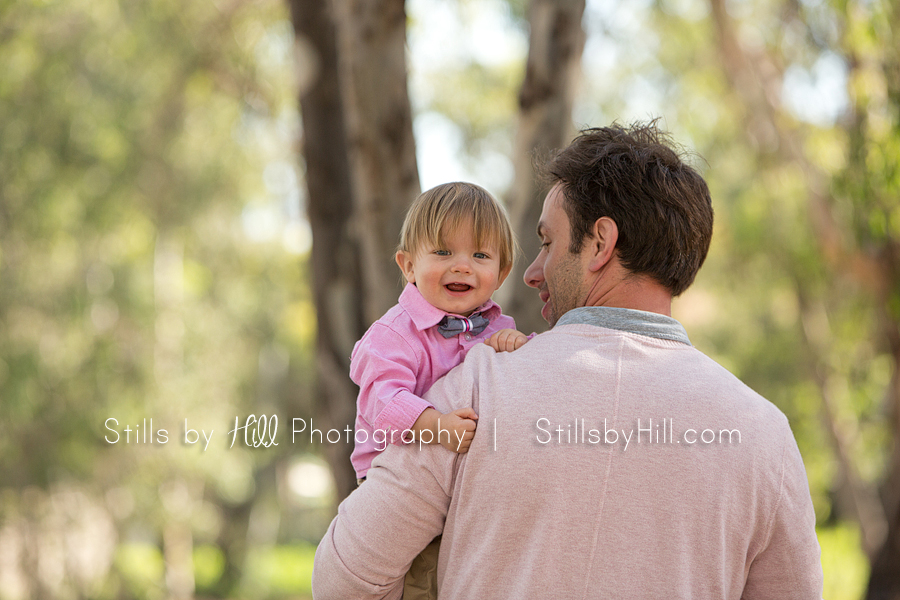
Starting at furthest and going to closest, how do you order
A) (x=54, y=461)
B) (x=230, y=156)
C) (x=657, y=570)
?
(x=230, y=156)
(x=54, y=461)
(x=657, y=570)

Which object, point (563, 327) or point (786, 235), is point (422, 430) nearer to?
point (563, 327)

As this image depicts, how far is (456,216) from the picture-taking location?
1628 millimetres

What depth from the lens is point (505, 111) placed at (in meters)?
12.2

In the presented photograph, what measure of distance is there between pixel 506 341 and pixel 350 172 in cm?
247

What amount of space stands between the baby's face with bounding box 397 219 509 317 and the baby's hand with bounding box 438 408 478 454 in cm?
38

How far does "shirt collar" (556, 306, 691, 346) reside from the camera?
54.6 inches

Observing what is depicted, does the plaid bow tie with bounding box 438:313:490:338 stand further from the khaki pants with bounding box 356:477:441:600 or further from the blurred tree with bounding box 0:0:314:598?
the blurred tree with bounding box 0:0:314:598

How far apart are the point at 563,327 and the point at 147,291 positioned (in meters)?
9.57

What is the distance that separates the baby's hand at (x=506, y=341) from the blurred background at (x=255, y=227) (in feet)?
7.05

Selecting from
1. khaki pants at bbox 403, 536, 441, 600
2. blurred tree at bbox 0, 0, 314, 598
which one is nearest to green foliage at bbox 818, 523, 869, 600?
khaki pants at bbox 403, 536, 441, 600

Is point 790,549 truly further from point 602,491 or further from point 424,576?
point 424,576

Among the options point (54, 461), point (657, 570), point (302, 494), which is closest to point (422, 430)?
point (657, 570)

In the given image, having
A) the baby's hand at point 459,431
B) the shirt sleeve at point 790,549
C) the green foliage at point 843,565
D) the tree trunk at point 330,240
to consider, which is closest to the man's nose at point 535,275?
the baby's hand at point 459,431

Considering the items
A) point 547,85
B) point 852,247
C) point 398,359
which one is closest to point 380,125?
point 547,85
